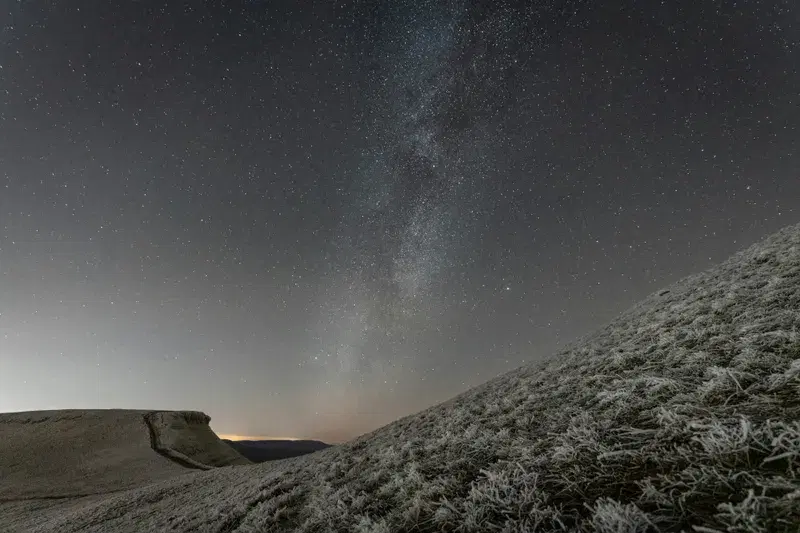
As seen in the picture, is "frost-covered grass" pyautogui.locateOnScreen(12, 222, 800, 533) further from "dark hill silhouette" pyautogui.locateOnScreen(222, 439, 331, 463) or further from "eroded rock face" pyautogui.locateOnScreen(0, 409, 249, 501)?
"dark hill silhouette" pyautogui.locateOnScreen(222, 439, 331, 463)

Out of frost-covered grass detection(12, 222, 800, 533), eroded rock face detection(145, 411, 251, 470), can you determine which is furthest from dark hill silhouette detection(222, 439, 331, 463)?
frost-covered grass detection(12, 222, 800, 533)

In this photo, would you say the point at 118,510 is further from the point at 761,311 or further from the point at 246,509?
the point at 761,311

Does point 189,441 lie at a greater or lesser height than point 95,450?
lesser

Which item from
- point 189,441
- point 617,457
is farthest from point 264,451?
point 617,457

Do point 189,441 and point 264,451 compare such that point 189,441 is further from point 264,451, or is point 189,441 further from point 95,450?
point 264,451

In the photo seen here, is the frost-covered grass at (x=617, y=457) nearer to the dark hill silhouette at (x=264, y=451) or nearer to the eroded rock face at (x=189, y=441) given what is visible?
the eroded rock face at (x=189, y=441)

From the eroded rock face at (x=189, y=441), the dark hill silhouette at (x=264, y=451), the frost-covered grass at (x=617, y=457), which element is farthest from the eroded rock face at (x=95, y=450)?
the frost-covered grass at (x=617, y=457)

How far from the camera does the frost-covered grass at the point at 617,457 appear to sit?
2699 mm

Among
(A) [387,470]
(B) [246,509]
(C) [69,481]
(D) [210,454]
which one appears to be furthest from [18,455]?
(A) [387,470]

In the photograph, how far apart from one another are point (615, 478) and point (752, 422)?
140cm

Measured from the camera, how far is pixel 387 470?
622 centimetres

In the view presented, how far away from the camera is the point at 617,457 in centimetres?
364

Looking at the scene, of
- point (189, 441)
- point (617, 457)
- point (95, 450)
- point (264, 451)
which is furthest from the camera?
point (264, 451)

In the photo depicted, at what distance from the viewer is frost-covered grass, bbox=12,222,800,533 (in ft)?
8.86
